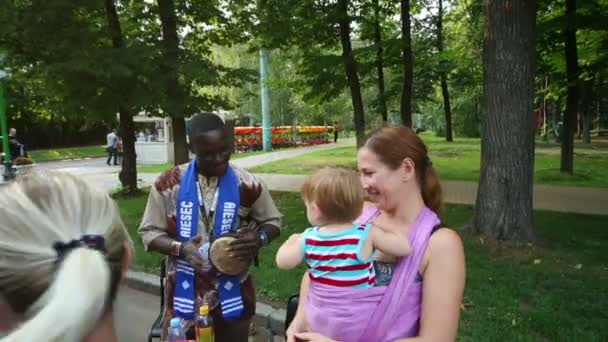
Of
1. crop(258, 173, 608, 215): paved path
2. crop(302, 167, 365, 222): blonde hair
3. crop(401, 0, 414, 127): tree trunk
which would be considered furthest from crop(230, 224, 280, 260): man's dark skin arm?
crop(401, 0, 414, 127): tree trunk

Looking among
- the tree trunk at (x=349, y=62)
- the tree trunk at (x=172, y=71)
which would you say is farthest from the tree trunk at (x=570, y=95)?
the tree trunk at (x=172, y=71)

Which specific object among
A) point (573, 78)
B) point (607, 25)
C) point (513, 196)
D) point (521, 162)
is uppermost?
point (607, 25)

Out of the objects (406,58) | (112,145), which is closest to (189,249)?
(406,58)

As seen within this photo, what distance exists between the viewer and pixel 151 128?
26359 millimetres

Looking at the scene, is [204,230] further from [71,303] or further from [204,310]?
[71,303]

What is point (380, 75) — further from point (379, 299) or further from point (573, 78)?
point (379, 299)

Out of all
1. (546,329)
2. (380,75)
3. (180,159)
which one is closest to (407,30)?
(380,75)

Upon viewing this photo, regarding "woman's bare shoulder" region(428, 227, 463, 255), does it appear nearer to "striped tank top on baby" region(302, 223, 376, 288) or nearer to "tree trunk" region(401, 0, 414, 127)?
"striped tank top on baby" region(302, 223, 376, 288)

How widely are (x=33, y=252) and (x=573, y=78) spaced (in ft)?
46.2

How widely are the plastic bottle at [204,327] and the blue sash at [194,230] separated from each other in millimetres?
106

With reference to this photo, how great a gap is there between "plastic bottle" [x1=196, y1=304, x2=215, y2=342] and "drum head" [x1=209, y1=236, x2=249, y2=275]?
0.71ft

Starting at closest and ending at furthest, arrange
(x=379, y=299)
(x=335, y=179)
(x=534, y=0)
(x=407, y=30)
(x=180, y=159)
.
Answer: (x=379, y=299), (x=335, y=179), (x=534, y=0), (x=180, y=159), (x=407, y=30)

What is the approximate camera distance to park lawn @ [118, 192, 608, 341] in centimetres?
416

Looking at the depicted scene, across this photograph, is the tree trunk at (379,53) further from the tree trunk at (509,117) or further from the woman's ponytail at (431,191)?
the woman's ponytail at (431,191)
